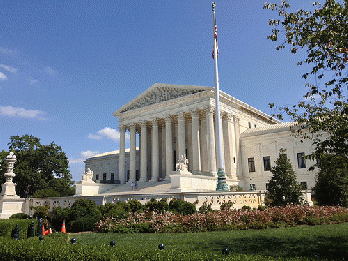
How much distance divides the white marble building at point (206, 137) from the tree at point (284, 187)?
18.5 meters

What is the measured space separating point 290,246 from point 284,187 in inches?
524

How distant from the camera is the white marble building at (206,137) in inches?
1825

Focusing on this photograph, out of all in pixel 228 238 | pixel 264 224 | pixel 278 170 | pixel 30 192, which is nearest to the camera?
→ pixel 228 238

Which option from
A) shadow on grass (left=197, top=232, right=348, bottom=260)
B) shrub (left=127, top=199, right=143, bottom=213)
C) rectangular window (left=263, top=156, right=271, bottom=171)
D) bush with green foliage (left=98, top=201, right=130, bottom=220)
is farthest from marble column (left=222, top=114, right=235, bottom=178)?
shadow on grass (left=197, top=232, right=348, bottom=260)

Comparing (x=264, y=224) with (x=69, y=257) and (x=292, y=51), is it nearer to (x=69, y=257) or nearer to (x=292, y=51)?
(x=292, y=51)

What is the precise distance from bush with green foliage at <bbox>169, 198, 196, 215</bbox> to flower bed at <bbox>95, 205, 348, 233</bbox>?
1530 millimetres

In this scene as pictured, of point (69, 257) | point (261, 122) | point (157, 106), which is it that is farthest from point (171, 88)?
point (69, 257)

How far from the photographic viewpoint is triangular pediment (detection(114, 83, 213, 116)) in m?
49.8

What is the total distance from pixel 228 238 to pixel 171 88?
138ft

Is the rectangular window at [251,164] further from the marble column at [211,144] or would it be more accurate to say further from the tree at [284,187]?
the tree at [284,187]

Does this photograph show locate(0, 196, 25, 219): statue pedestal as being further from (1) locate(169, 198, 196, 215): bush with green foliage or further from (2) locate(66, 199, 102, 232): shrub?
(1) locate(169, 198, 196, 215): bush with green foliage

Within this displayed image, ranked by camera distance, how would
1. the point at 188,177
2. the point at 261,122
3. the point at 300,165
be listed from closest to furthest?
the point at 188,177 → the point at 300,165 → the point at 261,122

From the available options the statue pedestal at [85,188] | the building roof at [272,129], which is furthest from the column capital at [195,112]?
the statue pedestal at [85,188]

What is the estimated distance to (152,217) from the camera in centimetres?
1650
